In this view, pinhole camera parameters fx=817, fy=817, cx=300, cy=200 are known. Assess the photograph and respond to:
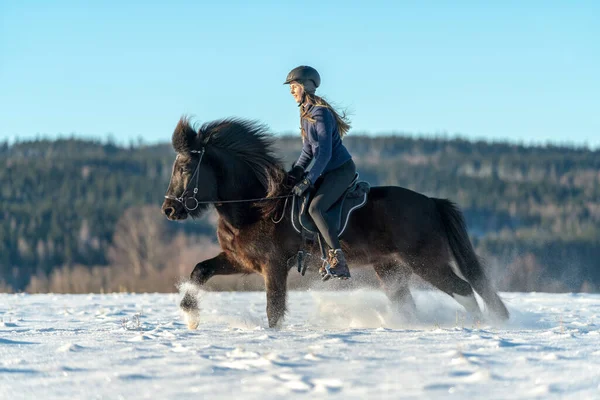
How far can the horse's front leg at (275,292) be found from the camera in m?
8.52

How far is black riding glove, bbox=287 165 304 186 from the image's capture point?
29.5 ft

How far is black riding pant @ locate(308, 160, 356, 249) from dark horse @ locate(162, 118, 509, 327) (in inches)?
13.6

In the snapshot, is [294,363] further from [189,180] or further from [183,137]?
[183,137]

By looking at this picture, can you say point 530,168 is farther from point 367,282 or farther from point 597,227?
point 367,282

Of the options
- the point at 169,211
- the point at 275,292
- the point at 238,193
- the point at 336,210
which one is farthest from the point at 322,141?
the point at 169,211

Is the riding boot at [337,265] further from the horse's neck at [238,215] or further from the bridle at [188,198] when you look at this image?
the bridle at [188,198]

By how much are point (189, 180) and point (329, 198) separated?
152 cm

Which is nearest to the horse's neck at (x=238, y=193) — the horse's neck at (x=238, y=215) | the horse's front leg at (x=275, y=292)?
the horse's neck at (x=238, y=215)

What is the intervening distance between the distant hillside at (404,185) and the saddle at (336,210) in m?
28.3

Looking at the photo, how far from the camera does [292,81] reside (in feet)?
28.6

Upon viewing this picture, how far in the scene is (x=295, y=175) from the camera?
9.02m

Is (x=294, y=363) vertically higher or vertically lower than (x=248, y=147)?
lower

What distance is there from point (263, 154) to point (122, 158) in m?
151

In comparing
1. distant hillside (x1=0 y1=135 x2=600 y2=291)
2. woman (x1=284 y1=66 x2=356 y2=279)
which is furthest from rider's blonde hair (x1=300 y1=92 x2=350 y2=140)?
distant hillside (x1=0 y1=135 x2=600 y2=291)
